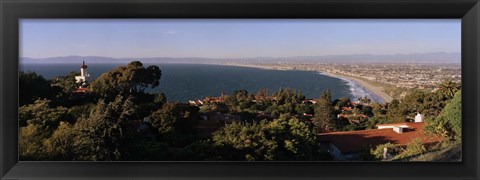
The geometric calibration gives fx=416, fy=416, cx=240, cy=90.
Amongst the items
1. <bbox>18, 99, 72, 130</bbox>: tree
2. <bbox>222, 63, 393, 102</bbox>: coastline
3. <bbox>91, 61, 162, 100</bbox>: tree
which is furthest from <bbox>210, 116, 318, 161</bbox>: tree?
<bbox>18, 99, 72, 130</bbox>: tree

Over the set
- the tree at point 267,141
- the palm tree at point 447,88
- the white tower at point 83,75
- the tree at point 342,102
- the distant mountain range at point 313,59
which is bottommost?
the tree at point 267,141

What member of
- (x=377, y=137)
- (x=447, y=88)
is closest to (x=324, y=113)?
(x=377, y=137)

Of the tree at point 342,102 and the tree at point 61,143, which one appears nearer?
the tree at point 61,143

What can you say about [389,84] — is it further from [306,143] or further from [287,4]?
[287,4]

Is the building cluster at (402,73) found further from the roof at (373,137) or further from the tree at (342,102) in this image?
the roof at (373,137)

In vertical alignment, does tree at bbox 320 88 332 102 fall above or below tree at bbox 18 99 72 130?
above

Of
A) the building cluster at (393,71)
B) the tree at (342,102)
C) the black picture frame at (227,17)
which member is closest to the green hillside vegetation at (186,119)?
the tree at (342,102)

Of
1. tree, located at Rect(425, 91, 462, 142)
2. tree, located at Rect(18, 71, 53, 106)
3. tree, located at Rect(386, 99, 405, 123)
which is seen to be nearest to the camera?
tree, located at Rect(18, 71, 53, 106)

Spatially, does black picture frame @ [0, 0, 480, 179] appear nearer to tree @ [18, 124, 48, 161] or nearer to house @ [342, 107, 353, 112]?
tree @ [18, 124, 48, 161]
